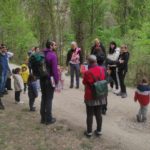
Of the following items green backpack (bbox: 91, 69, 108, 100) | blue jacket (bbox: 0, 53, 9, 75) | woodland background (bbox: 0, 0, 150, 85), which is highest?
A: woodland background (bbox: 0, 0, 150, 85)

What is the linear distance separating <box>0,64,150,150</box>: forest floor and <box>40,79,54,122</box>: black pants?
0.26 metres

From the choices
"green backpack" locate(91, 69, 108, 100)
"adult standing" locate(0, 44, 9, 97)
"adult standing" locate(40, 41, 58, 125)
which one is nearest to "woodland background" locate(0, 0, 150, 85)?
"adult standing" locate(0, 44, 9, 97)

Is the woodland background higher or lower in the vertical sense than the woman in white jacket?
higher

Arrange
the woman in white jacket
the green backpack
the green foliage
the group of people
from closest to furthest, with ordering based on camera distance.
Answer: the green backpack < the group of people < the woman in white jacket < the green foliage

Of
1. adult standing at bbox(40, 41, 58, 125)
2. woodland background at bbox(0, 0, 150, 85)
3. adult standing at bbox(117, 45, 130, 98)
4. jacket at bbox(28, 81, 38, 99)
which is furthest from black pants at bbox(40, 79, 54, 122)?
woodland background at bbox(0, 0, 150, 85)

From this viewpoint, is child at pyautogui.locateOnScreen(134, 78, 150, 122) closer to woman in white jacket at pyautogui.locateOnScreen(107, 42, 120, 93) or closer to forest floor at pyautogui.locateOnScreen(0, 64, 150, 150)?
forest floor at pyautogui.locateOnScreen(0, 64, 150, 150)

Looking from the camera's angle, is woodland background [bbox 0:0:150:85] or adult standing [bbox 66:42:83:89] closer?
adult standing [bbox 66:42:83:89]

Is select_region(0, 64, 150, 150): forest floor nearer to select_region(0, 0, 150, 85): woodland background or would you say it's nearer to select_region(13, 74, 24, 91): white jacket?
select_region(13, 74, 24, 91): white jacket

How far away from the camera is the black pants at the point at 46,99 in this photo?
938 centimetres

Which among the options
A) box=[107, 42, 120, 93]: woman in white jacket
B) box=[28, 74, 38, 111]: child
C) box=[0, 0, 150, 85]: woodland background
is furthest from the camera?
box=[0, 0, 150, 85]: woodland background

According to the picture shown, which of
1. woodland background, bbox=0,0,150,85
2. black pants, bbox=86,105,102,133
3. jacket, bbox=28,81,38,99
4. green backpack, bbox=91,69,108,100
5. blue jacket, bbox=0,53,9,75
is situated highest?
woodland background, bbox=0,0,150,85

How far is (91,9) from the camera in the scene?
1074 inches

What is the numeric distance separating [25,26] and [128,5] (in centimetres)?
906

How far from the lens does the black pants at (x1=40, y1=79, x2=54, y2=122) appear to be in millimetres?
9375
